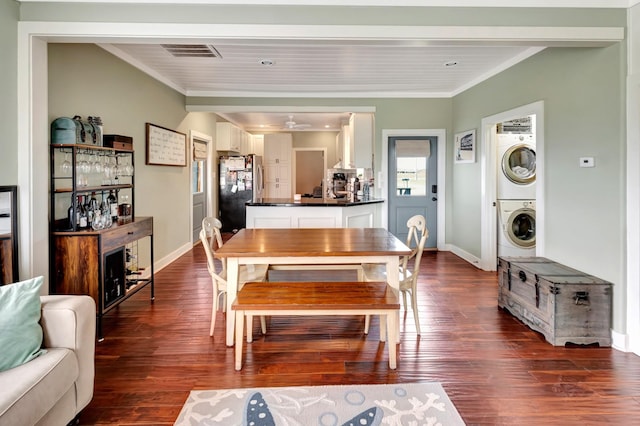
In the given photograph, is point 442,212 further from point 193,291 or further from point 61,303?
point 61,303

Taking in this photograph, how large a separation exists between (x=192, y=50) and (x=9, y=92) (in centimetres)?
180

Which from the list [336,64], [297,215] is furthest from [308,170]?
[336,64]

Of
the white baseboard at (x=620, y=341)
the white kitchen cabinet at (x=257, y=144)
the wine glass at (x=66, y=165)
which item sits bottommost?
the white baseboard at (x=620, y=341)

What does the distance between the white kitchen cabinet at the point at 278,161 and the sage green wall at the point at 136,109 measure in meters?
3.01

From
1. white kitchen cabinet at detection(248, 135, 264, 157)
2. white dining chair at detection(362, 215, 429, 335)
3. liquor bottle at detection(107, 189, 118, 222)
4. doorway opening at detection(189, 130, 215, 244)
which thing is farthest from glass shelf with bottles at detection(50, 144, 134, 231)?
white kitchen cabinet at detection(248, 135, 264, 157)

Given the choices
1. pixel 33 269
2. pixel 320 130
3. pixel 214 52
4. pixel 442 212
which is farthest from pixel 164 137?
pixel 320 130

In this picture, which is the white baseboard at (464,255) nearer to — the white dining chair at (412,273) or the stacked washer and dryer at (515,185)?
the stacked washer and dryer at (515,185)

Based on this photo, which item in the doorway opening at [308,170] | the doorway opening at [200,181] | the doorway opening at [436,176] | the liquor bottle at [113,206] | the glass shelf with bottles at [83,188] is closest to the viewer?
the glass shelf with bottles at [83,188]

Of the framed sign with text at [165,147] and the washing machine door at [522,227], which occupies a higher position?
the framed sign with text at [165,147]

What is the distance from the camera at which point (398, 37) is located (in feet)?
8.71

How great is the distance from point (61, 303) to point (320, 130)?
8426 millimetres

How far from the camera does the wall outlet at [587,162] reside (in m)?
2.92

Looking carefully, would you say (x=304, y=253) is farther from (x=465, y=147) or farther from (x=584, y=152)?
(x=465, y=147)

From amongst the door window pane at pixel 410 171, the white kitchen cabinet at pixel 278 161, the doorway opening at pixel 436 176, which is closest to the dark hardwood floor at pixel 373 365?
the doorway opening at pixel 436 176
